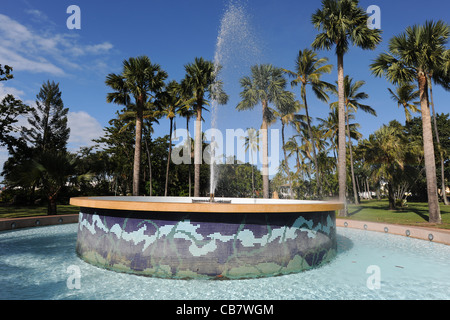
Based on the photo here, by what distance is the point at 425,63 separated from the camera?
1502 cm

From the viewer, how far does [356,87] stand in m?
30.8

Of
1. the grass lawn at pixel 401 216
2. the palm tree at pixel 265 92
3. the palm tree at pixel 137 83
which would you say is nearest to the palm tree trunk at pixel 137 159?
Answer: the palm tree at pixel 137 83

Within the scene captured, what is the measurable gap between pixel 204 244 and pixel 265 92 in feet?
68.4

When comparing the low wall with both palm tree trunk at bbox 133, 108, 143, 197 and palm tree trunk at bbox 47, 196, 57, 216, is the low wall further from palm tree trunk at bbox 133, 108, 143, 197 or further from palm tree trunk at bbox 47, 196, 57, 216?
palm tree trunk at bbox 133, 108, 143, 197

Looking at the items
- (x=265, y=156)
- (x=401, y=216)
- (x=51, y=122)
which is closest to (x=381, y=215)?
(x=401, y=216)

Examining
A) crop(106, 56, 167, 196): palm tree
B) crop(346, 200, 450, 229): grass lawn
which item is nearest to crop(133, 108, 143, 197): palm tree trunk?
crop(106, 56, 167, 196): palm tree

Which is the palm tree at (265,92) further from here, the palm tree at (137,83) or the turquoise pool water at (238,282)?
the turquoise pool water at (238,282)

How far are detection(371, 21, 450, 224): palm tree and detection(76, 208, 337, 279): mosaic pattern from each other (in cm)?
1300

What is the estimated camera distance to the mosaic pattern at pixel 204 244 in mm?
5359

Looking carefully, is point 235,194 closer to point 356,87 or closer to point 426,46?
point 356,87

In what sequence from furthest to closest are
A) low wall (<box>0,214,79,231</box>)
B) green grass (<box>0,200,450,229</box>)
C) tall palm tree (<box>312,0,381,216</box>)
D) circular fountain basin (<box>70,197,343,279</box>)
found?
tall palm tree (<box>312,0,381,216</box>), green grass (<box>0,200,450,229</box>), low wall (<box>0,214,79,231</box>), circular fountain basin (<box>70,197,343,279</box>)

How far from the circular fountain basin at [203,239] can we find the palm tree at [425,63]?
1279cm

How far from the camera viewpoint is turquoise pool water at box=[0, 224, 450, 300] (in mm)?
4574

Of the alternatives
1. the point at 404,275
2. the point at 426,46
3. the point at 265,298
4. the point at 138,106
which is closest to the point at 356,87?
the point at 426,46
